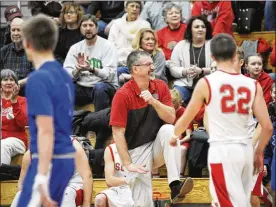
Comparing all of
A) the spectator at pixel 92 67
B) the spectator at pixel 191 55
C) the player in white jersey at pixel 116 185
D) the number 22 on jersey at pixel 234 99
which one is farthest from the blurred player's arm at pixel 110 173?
the spectator at pixel 191 55

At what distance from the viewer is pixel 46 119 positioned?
5629 mm

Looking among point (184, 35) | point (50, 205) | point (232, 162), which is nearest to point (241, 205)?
point (232, 162)

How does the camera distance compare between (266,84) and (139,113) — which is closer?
(139,113)

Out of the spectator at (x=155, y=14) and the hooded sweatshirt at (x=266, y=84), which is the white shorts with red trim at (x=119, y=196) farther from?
the spectator at (x=155, y=14)

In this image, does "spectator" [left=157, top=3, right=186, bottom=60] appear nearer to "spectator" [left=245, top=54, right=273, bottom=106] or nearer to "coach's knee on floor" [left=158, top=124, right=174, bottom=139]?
"spectator" [left=245, top=54, right=273, bottom=106]

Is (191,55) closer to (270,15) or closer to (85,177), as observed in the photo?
(270,15)

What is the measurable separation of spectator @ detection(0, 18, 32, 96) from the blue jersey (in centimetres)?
567

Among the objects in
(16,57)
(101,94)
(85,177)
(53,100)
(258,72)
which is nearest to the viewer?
(53,100)

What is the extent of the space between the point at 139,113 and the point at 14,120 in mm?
2003

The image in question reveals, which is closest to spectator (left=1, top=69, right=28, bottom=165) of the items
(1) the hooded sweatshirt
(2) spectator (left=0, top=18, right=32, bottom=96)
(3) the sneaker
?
(2) spectator (left=0, top=18, right=32, bottom=96)

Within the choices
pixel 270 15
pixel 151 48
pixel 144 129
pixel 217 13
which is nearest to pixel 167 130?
pixel 144 129

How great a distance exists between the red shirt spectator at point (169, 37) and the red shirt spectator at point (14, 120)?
8.47ft

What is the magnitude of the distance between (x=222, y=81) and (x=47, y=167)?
5.95 feet

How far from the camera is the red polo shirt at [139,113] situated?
8.59 meters
